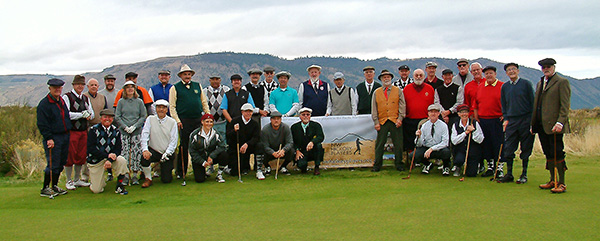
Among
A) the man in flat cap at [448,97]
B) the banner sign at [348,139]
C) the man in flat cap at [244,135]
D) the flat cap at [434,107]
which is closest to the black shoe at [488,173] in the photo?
the man in flat cap at [448,97]

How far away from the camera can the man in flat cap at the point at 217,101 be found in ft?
26.8

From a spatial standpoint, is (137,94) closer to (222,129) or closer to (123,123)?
(123,123)

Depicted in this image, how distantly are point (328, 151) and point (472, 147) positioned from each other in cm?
248

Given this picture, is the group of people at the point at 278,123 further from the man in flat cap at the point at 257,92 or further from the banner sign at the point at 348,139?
the banner sign at the point at 348,139

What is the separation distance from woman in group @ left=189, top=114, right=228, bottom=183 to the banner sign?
1.30 meters

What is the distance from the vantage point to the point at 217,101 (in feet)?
27.7

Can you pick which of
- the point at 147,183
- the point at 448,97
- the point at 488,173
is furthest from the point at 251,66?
the point at 488,173

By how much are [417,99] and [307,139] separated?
1.98 metres

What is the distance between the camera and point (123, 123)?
6.98 meters

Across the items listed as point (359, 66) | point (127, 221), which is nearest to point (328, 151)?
point (127, 221)

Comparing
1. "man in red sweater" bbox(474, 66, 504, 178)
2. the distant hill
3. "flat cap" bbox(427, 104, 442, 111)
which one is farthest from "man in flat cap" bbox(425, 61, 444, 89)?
the distant hill

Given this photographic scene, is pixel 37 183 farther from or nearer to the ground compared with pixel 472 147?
nearer to the ground

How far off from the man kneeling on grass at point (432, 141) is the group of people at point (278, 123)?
0.02 m

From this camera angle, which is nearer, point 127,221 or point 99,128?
point 127,221
